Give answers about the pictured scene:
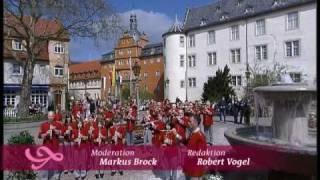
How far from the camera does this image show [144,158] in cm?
609

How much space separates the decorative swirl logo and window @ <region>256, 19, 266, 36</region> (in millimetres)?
5978

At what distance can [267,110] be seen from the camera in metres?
6.55

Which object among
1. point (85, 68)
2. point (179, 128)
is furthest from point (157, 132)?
point (85, 68)

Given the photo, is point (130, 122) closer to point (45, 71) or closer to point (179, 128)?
point (179, 128)

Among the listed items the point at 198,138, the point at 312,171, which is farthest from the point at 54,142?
Answer: the point at 312,171

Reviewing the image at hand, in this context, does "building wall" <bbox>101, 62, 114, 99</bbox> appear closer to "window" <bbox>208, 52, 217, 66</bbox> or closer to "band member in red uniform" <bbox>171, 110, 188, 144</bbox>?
"window" <bbox>208, 52, 217, 66</bbox>

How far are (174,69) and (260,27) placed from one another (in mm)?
2966

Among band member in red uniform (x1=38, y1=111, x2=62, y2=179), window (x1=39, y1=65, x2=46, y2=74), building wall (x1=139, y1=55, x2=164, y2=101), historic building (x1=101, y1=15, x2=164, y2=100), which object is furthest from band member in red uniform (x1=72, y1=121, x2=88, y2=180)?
window (x1=39, y1=65, x2=46, y2=74)

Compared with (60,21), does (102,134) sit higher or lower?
lower

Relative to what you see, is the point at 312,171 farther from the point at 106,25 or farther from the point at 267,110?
the point at 106,25

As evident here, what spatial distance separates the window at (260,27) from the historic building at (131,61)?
9.41 feet

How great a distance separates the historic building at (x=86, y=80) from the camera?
1031 centimetres

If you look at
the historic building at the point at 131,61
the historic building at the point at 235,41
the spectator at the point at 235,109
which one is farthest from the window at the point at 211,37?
the spectator at the point at 235,109

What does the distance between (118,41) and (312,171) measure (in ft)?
23.3
